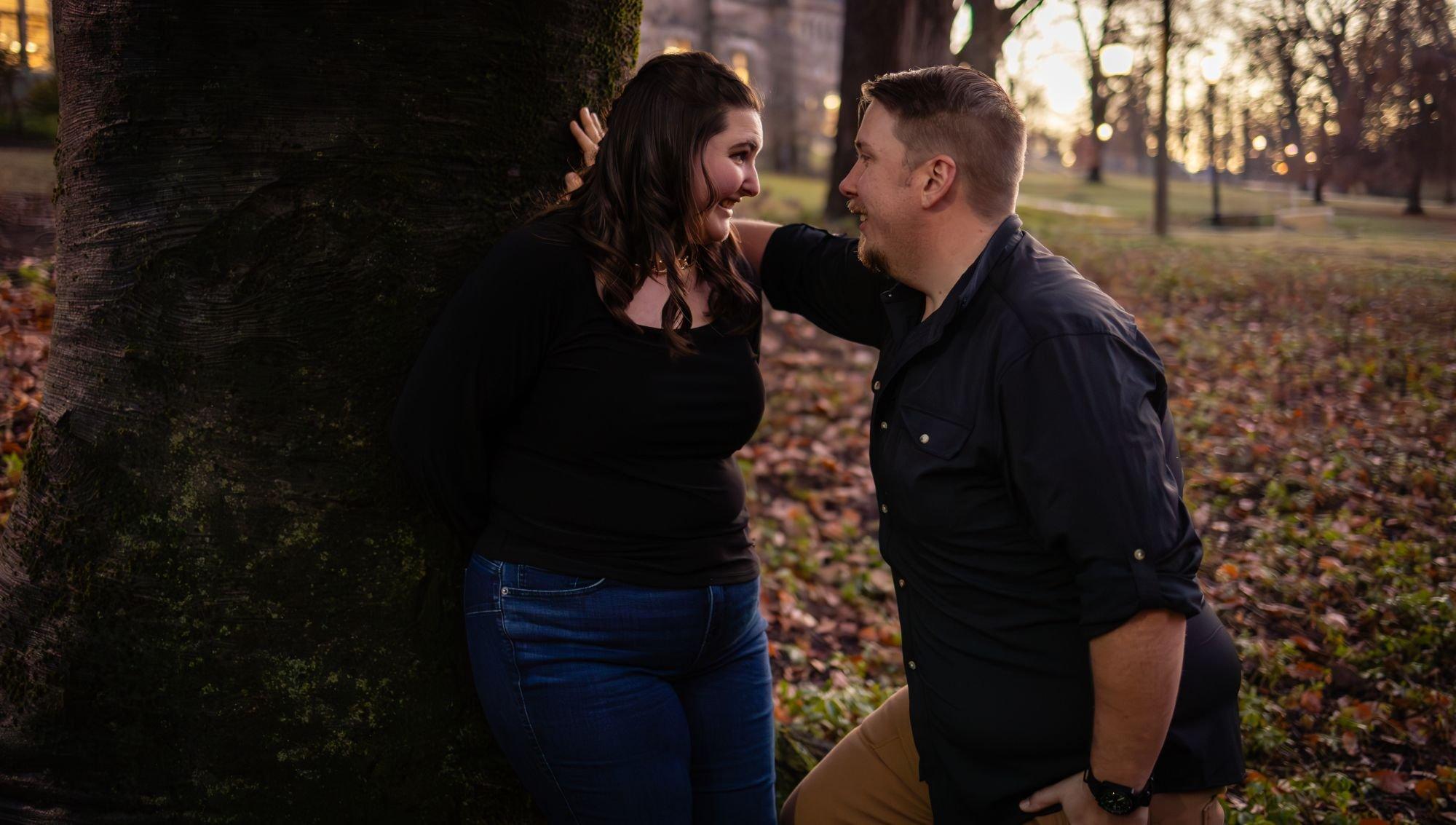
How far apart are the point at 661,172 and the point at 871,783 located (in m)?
1.63

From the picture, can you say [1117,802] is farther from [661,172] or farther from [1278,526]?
[1278,526]

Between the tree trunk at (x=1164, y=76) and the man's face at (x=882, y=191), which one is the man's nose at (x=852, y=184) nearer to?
the man's face at (x=882, y=191)

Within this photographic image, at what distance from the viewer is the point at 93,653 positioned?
7.77 feet

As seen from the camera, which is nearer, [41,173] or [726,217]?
[726,217]

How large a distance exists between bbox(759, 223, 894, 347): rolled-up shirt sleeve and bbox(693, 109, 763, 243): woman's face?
452 millimetres

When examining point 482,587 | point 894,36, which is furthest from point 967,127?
point 894,36

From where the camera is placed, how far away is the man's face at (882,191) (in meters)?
2.34

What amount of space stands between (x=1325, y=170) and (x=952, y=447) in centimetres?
1884

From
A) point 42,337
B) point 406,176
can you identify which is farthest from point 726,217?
point 42,337

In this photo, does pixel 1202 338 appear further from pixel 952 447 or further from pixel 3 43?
pixel 3 43

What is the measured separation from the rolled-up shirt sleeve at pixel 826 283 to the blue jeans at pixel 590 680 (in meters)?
0.89

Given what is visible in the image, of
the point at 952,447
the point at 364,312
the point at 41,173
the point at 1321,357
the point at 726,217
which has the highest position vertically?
the point at 41,173

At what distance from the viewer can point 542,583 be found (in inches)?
89.5

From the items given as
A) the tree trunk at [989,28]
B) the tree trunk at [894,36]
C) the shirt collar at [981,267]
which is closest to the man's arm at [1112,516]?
Answer: the shirt collar at [981,267]
